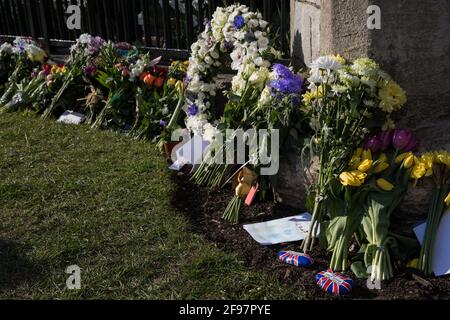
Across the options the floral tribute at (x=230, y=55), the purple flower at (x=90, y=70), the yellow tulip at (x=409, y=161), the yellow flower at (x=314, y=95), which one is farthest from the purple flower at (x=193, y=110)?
the yellow tulip at (x=409, y=161)

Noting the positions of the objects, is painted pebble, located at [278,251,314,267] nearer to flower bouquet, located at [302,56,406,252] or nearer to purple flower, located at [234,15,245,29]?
flower bouquet, located at [302,56,406,252]

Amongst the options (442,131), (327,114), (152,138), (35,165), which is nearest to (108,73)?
(152,138)

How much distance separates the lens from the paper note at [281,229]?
120 inches

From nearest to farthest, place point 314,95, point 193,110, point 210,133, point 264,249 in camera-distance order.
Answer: point 264,249 < point 314,95 < point 210,133 < point 193,110

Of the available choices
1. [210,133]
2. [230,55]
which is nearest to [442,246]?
[210,133]

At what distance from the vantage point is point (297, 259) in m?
2.78

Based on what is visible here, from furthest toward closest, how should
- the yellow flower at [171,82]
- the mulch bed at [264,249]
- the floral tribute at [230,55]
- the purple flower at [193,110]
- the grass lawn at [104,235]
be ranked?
the yellow flower at [171,82]
the purple flower at [193,110]
the floral tribute at [230,55]
the grass lawn at [104,235]
the mulch bed at [264,249]

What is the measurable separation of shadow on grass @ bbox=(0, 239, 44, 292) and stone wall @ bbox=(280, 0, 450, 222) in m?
1.86

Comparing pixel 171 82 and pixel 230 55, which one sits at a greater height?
pixel 230 55

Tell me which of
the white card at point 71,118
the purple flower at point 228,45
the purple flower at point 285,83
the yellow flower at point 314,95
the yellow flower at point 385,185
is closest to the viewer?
the yellow flower at point 385,185

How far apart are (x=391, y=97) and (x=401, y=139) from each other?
21 centimetres

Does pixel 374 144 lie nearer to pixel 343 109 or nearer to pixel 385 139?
pixel 385 139

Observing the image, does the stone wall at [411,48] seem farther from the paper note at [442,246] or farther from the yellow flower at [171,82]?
the yellow flower at [171,82]

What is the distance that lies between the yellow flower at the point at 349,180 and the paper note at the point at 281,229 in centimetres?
45
